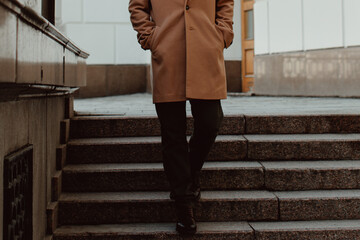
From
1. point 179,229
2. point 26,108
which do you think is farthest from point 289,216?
point 26,108

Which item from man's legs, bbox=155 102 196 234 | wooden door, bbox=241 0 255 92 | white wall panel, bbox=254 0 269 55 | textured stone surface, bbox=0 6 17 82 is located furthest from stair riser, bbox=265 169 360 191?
wooden door, bbox=241 0 255 92

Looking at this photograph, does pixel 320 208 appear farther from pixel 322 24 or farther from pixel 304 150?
pixel 322 24

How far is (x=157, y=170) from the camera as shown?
259 centimetres

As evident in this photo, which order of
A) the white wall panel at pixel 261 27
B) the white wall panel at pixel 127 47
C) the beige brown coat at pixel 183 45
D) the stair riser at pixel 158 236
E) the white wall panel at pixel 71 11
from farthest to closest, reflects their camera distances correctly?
the white wall panel at pixel 261 27, the white wall panel at pixel 127 47, the white wall panel at pixel 71 11, the stair riser at pixel 158 236, the beige brown coat at pixel 183 45

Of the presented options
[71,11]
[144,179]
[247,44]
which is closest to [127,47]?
[71,11]

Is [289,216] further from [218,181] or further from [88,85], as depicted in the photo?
[88,85]

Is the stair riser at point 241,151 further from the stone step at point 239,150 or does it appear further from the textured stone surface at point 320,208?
the textured stone surface at point 320,208

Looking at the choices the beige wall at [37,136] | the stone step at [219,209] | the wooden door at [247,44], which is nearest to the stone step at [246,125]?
the beige wall at [37,136]

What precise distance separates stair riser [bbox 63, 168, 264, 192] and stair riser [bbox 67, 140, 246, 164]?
0.69ft

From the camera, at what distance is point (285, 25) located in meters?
6.70

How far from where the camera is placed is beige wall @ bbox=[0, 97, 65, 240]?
1610 mm

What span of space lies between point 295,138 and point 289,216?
2.36 feet

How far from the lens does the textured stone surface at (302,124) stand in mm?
2992

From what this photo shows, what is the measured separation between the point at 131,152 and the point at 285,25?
5.09 metres
